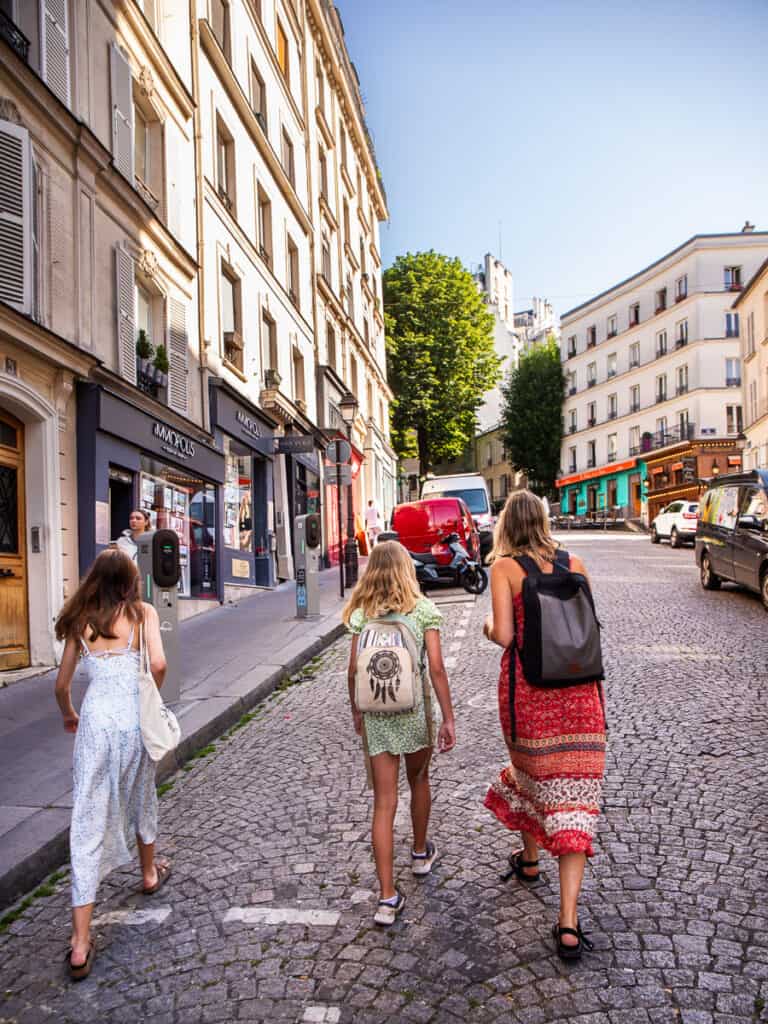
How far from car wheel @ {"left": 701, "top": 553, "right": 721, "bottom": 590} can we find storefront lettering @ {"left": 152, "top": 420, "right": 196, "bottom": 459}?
8.59 m

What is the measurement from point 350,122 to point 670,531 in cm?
1961

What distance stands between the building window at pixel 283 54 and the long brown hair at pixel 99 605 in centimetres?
2106

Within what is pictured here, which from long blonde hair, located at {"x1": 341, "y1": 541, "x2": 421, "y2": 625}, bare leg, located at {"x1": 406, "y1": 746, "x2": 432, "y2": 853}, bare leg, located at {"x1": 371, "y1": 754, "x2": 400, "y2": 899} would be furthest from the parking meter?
bare leg, located at {"x1": 371, "y1": 754, "x2": 400, "y2": 899}

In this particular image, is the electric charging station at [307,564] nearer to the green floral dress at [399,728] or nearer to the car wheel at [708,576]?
the car wheel at [708,576]

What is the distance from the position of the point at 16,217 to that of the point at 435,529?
925cm

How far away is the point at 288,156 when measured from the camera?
2183 centimetres

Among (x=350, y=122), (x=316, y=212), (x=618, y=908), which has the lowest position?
(x=618, y=908)

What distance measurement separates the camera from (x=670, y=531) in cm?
2694

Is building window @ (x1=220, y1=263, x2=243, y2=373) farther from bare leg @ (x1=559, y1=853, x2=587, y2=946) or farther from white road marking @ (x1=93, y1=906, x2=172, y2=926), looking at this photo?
bare leg @ (x1=559, y1=853, x2=587, y2=946)

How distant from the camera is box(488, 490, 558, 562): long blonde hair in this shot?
10.6ft

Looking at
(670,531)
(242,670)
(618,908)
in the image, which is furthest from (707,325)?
(618,908)

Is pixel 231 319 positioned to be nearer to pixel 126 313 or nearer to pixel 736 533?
pixel 126 313

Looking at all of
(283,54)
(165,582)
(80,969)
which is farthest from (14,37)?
(283,54)

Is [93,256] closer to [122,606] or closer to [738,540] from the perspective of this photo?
[122,606]
